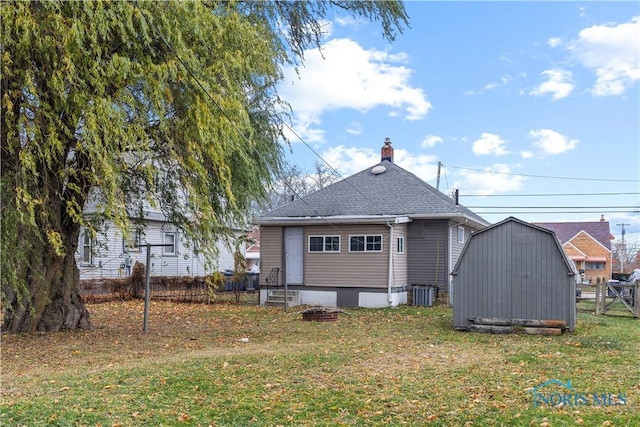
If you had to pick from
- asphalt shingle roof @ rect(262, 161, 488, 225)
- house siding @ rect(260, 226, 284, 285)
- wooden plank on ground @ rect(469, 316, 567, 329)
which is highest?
asphalt shingle roof @ rect(262, 161, 488, 225)

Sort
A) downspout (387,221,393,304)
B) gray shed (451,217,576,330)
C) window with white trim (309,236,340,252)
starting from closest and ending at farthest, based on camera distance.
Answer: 1. gray shed (451,217,576,330)
2. downspout (387,221,393,304)
3. window with white trim (309,236,340,252)

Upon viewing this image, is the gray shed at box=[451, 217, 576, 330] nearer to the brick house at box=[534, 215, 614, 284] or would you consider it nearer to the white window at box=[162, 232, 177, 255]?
the white window at box=[162, 232, 177, 255]

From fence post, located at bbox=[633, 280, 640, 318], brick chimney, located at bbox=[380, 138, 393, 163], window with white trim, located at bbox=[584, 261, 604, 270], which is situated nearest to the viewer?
fence post, located at bbox=[633, 280, 640, 318]

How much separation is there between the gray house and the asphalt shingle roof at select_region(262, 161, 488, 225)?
0.03 m

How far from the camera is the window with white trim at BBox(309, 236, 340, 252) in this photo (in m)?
17.0

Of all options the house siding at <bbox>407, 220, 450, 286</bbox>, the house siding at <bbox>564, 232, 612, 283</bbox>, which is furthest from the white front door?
the house siding at <bbox>564, 232, 612, 283</bbox>

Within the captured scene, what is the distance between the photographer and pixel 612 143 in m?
15.8

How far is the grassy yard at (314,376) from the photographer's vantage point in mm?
4844

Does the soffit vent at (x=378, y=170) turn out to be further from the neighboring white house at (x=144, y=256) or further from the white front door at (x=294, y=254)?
the neighboring white house at (x=144, y=256)

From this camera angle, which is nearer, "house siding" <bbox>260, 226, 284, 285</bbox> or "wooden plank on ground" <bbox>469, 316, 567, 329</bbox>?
"wooden plank on ground" <bbox>469, 316, 567, 329</bbox>

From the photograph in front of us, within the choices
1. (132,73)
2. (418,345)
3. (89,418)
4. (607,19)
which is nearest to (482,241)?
(418,345)

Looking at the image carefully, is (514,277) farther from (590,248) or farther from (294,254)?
(590,248)

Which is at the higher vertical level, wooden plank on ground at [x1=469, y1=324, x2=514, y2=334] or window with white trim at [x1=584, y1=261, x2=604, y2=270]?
window with white trim at [x1=584, y1=261, x2=604, y2=270]

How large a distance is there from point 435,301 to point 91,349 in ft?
37.0
